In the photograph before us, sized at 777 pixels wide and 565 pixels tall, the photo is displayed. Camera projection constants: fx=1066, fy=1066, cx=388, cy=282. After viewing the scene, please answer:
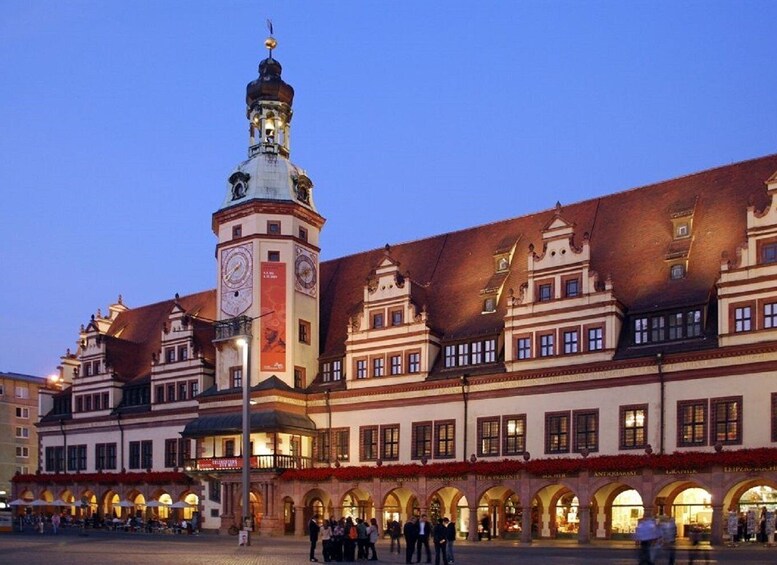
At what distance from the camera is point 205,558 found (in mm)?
39188

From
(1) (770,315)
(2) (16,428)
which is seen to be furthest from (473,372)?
(2) (16,428)

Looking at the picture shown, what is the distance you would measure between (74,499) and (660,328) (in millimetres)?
49585

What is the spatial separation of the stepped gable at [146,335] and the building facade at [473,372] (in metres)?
0.42

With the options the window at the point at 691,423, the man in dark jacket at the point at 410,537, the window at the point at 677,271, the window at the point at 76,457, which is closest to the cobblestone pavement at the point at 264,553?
the man in dark jacket at the point at 410,537

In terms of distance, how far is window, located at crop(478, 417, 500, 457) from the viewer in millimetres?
57875

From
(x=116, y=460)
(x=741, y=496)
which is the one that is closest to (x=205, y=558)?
(x=741, y=496)

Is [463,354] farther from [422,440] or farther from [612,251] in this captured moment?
[612,251]

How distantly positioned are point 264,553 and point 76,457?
45214 millimetres

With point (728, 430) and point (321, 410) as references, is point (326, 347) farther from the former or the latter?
point (728, 430)

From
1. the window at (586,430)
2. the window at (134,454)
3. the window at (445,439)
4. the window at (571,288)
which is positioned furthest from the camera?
the window at (134,454)

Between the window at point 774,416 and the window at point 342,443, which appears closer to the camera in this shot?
the window at point 774,416

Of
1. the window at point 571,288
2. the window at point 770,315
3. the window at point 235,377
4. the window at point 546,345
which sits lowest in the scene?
the window at point 235,377

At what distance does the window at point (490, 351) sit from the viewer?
5912 cm

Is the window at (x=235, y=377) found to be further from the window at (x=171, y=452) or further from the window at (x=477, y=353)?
the window at (x=477, y=353)
